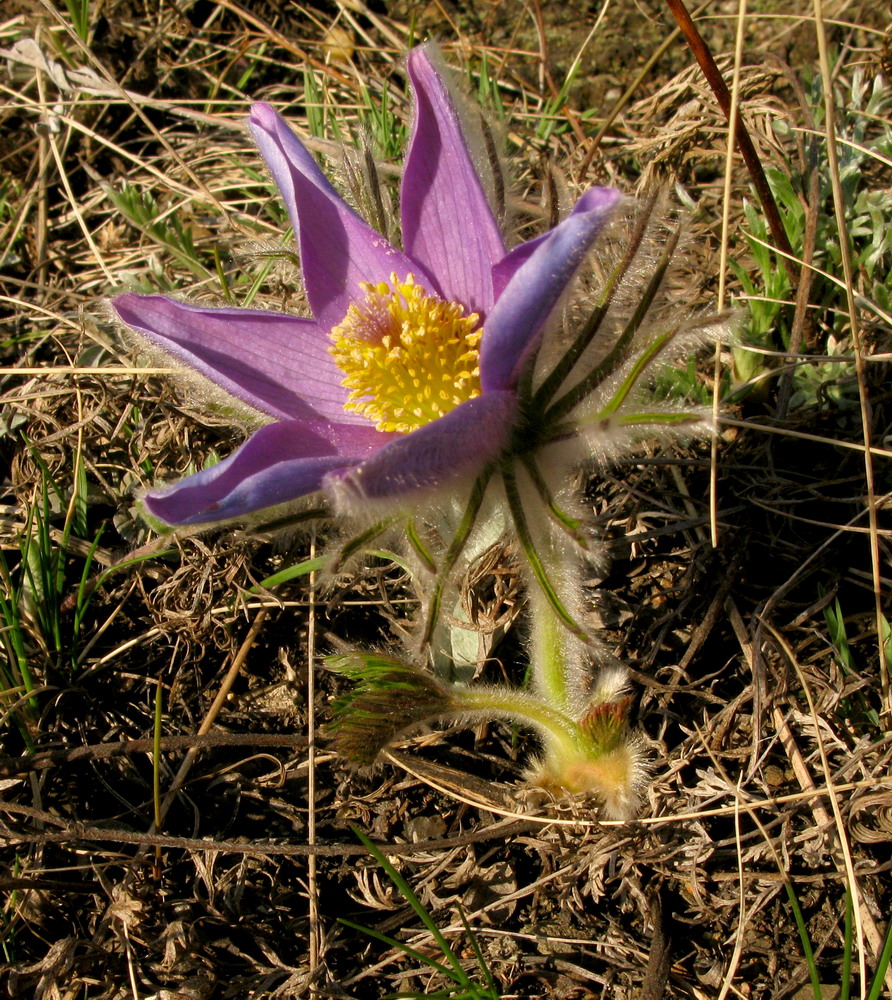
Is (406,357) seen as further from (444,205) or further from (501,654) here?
(501,654)

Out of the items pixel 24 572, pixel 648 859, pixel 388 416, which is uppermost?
pixel 388 416

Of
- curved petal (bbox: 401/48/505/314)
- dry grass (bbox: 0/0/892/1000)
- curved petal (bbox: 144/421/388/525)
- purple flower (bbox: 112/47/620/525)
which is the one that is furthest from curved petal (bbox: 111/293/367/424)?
dry grass (bbox: 0/0/892/1000)

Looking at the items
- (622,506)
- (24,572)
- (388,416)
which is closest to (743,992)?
(622,506)

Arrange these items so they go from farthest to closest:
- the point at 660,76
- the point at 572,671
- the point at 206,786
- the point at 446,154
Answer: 1. the point at 660,76
2. the point at 206,786
3. the point at 572,671
4. the point at 446,154

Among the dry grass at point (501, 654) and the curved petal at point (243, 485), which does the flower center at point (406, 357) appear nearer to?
the curved petal at point (243, 485)

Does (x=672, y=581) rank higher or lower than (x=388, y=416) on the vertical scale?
lower

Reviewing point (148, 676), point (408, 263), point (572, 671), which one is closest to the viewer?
point (408, 263)

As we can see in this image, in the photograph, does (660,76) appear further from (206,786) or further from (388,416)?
(206,786)

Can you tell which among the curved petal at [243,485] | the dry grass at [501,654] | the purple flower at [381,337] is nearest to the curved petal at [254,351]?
the purple flower at [381,337]
